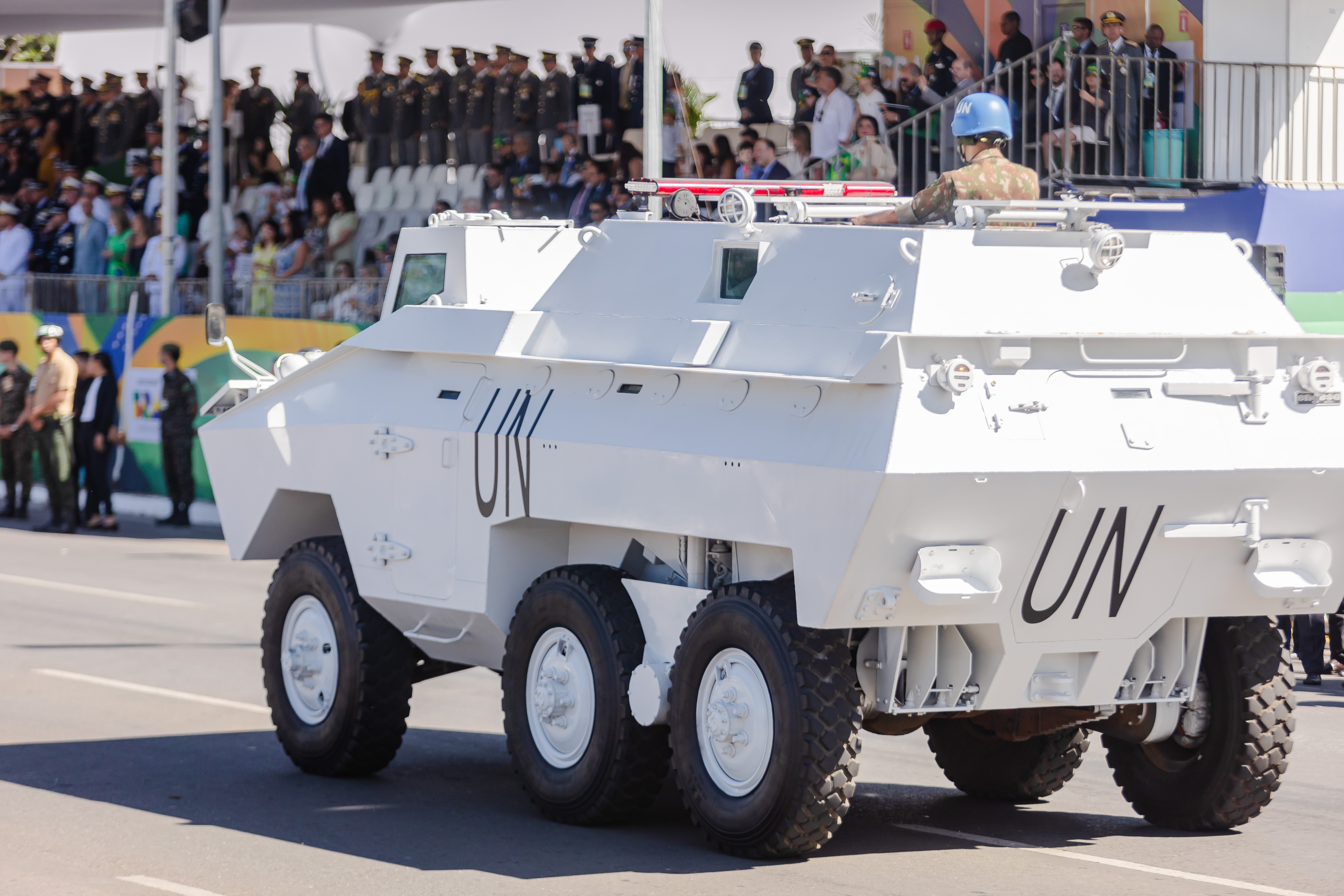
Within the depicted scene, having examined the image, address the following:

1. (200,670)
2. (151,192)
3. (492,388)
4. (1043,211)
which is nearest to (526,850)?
(492,388)

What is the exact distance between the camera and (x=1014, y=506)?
294 inches

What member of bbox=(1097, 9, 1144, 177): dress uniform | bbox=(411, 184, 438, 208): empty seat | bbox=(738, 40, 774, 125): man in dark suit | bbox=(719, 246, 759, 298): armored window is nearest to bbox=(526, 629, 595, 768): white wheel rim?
bbox=(719, 246, 759, 298): armored window

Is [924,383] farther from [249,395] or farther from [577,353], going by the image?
[249,395]

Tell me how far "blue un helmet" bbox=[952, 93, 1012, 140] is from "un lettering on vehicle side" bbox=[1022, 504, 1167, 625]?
1.99 m

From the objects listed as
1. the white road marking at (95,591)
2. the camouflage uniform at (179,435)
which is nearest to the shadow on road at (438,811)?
the white road marking at (95,591)

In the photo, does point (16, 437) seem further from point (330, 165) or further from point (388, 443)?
point (388, 443)

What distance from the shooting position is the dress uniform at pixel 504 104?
24438 millimetres

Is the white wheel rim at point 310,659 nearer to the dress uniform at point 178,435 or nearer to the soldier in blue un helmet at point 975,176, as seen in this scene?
the soldier in blue un helmet at point 975,176

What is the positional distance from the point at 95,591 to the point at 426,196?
950cm

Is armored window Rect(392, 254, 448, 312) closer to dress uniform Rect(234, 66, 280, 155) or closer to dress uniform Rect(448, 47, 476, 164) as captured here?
dress uniform Rect(448, 47, 476, 164)

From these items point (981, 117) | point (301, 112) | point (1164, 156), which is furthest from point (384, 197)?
point (981, 117)

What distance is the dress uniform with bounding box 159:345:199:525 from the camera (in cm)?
2169

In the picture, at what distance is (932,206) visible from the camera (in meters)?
8.57

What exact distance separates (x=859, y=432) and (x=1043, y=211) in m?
1.42
